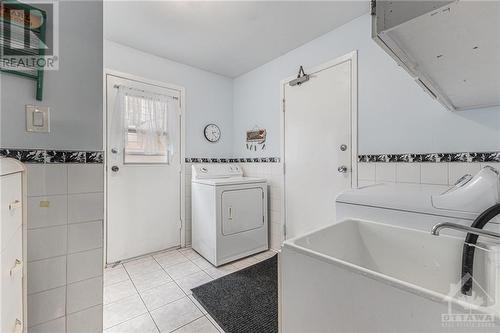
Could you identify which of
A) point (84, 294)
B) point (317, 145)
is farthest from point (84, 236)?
point (317, 145)

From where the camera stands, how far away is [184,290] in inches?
72.4

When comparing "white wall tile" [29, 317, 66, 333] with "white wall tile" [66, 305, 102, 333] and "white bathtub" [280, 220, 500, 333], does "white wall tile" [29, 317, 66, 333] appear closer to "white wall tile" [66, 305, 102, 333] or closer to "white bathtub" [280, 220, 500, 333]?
"white wall tile" [66, 305, 102, 333]

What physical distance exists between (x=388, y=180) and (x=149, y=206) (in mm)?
2505

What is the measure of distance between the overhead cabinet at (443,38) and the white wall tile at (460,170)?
0.65m

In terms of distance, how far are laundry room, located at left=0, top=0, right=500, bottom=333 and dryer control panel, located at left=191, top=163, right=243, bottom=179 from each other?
21mm

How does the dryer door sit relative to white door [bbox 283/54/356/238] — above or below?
below

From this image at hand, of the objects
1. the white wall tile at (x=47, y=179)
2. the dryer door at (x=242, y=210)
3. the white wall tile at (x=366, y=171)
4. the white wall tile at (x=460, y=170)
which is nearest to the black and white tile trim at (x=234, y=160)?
the dryer door at (x=242, y=210)

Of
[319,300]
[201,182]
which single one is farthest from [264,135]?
[319,300]

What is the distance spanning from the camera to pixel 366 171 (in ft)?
6.24

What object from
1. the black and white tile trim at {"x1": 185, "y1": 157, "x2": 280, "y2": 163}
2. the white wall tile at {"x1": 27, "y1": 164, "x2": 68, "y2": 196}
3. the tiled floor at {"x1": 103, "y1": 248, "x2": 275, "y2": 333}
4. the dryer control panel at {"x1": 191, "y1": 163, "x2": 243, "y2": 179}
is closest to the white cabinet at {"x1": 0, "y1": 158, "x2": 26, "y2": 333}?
the white wall tile at {"x1": 27, "y1": 164, "x2": 68, "y2": 196}

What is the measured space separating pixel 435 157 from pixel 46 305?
2553 millimetres

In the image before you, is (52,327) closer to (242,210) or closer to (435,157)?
(242,210)

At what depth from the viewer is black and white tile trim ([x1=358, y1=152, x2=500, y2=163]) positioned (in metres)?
1.36

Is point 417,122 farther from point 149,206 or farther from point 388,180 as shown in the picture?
point 149,206
